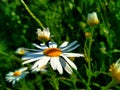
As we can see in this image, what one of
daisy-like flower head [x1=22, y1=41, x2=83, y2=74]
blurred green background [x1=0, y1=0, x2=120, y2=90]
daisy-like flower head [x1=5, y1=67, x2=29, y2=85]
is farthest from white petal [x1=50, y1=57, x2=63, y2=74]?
daisy-like flower head [x1=5, y1=67, x2=29, y2=85]

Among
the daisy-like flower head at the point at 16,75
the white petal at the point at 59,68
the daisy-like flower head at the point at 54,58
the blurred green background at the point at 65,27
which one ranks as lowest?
the white petal at the point at 59,68

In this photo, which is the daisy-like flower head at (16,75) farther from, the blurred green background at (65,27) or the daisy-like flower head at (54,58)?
the daisy-like flower head at (54,58)

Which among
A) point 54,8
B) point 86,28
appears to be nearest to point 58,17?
point 54,8

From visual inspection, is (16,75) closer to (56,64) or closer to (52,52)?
(52,52)

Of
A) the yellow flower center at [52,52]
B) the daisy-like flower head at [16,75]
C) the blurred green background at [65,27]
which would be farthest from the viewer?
the daisy-like flower head at [16,75]

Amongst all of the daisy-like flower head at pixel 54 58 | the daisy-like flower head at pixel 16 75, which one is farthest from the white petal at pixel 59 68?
the daisy-like flower head at pixel 16 75

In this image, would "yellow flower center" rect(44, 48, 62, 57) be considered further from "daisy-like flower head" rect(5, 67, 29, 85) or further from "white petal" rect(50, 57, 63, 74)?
"daisy-like flower head" rect(5, 67, 29, 85)

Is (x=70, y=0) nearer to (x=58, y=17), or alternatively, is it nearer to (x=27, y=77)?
(x=58, y=17)
